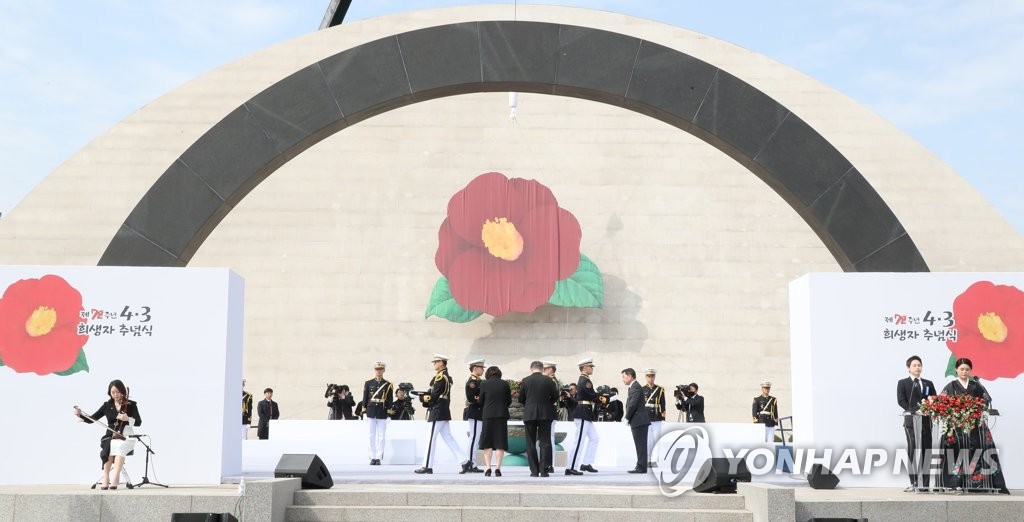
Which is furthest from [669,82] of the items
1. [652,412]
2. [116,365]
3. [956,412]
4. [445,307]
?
[445,307]

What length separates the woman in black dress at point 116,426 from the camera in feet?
31.3

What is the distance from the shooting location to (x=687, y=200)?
72.4ft

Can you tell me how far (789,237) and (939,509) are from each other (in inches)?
537

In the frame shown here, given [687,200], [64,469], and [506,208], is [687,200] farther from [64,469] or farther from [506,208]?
[64,469]

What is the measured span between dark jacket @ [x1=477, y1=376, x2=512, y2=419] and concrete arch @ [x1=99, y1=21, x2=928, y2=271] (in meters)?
3.36

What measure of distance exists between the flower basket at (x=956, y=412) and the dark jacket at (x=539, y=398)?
13.0 ft

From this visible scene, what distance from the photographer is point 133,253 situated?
1143cm

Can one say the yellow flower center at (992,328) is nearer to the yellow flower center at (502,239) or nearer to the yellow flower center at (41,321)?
the yellow flower center at (41,321)

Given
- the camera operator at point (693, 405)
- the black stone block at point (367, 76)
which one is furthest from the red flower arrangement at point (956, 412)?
the camera operator at point (693, 405)

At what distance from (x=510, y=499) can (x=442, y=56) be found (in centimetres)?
513

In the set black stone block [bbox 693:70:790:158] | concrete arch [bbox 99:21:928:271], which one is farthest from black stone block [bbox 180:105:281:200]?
black stone block [bbox 693:70:790:158]

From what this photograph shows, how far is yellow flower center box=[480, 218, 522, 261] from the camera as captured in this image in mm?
21109

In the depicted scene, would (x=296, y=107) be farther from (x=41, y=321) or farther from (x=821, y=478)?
(x=821, y=478)

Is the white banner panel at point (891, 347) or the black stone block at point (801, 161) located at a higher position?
the black stone block at point (801, 161)
